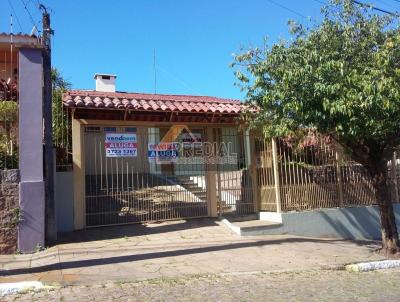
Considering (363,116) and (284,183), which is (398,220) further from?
(363,116)

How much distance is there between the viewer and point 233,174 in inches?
510

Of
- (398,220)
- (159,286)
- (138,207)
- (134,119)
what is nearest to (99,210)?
(138,207)

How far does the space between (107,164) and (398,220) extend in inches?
361

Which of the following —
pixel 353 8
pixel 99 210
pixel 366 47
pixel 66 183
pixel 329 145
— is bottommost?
pixel 99 210

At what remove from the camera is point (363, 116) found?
27.3 feet

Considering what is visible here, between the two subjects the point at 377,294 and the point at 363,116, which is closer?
the point at 377,294

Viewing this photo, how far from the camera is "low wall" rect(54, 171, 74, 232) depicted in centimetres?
1076

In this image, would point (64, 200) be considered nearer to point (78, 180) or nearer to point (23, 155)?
point (78, 180)

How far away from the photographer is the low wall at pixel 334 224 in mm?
12141

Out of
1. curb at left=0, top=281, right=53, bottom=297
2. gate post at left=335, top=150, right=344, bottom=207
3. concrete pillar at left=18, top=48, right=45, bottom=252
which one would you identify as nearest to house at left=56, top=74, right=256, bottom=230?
concrete pillar at left=18, top=48, right=45, bottom=252

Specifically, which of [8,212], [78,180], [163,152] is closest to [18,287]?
[8,212]

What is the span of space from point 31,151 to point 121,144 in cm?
272

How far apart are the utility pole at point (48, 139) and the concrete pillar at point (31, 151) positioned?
10.8 inches

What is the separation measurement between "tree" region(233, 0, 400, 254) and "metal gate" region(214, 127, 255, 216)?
2546mm
